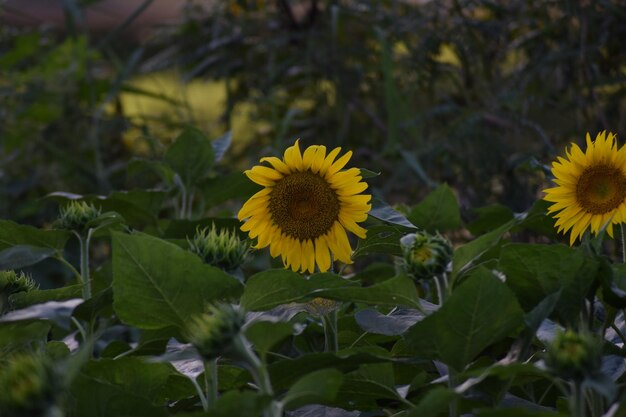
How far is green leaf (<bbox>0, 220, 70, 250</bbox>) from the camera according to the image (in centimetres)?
87

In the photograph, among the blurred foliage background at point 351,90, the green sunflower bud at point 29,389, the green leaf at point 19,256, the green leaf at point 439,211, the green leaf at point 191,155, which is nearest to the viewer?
the green sunflower bud at point 29,389

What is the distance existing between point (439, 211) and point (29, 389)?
1.92 feet

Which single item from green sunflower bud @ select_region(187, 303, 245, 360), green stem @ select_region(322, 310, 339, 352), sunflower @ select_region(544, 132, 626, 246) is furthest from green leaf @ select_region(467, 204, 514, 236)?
green sunflower bud @ select_region(187, 303, 245, 360)

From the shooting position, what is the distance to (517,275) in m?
0.68

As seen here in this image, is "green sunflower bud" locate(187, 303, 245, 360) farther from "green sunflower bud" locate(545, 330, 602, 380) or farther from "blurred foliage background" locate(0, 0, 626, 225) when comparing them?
"blurred foliage background" locate(0, 0, 626, 225)

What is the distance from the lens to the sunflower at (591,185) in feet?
2.74

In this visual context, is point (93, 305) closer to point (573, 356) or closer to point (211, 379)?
point (211, 379)

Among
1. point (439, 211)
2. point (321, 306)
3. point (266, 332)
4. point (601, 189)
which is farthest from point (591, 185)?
point (266, 332)

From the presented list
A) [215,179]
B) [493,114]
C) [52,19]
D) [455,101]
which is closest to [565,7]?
[493,114]

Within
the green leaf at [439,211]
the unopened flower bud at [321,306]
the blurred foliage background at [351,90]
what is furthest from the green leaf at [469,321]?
the blurred foliage background at [351,90]

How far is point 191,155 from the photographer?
3.71ft

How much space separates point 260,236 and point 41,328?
24 centimetres

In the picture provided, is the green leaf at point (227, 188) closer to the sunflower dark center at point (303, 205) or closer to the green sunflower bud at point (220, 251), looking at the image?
the sunflower dark center at point (303, 205)

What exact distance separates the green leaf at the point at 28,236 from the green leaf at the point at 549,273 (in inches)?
16.8
